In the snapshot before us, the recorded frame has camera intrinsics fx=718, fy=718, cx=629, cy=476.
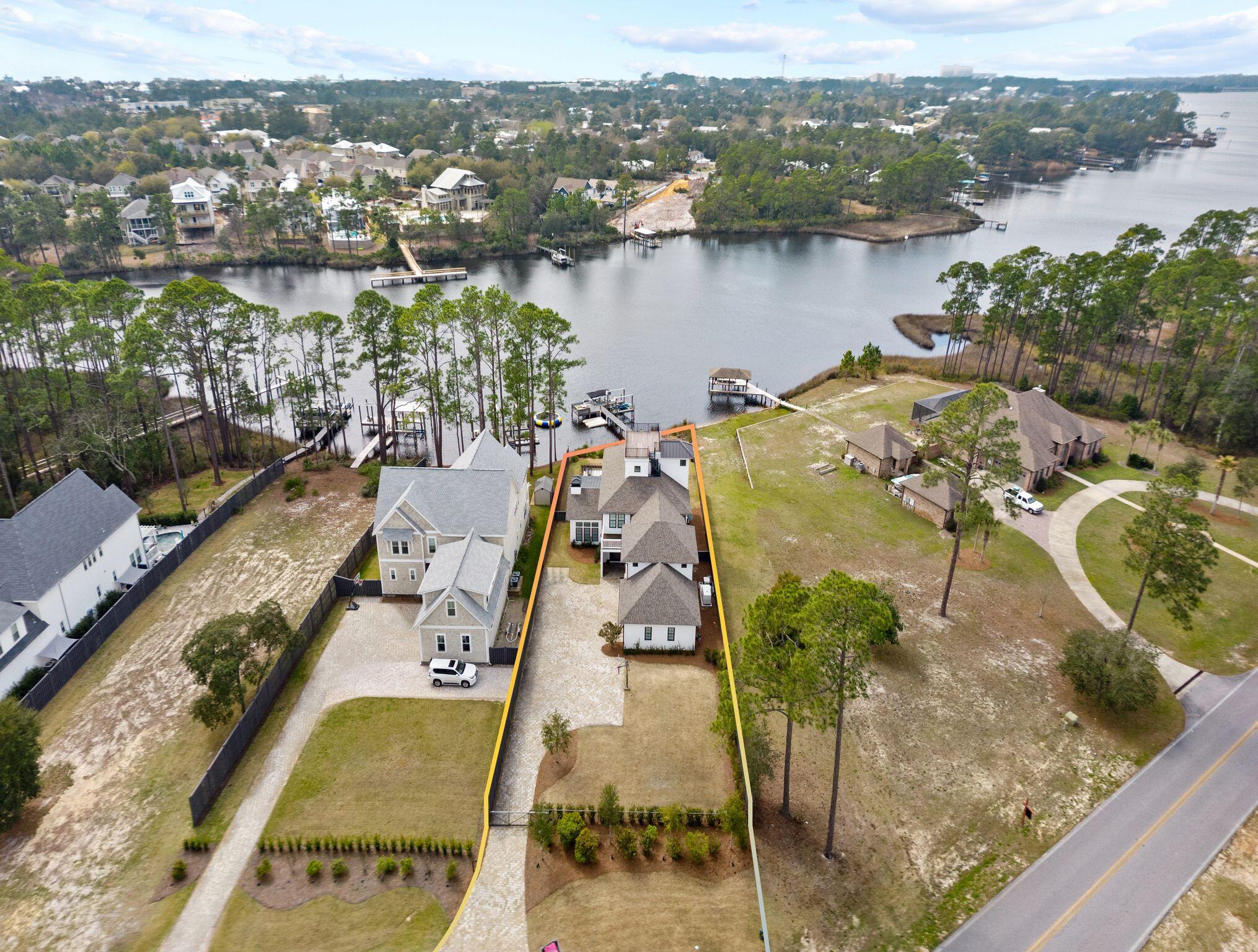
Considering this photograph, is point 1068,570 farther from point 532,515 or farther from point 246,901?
point 246,901

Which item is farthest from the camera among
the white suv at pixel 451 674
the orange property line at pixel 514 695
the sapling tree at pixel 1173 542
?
the white suv at pixel 451 674

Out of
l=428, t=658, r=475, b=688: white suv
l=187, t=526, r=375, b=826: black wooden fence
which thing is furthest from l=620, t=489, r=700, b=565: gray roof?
l=187, t=526, r=375, b=826: black wooden fence

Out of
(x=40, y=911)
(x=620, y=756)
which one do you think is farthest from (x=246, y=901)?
(x=620, y=756)

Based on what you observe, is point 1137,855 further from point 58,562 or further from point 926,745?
point 58,562

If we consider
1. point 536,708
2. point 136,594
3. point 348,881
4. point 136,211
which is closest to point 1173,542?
point 536,708

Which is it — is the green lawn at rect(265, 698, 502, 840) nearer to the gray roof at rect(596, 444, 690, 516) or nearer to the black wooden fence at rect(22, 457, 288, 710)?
the black wooden fence at rect(22, 457, 288, 710)

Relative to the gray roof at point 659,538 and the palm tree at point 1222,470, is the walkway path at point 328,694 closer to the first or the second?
the gray roof at point 659,538

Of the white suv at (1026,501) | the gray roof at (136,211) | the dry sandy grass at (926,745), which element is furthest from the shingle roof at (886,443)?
the gray roof at (136,211)
